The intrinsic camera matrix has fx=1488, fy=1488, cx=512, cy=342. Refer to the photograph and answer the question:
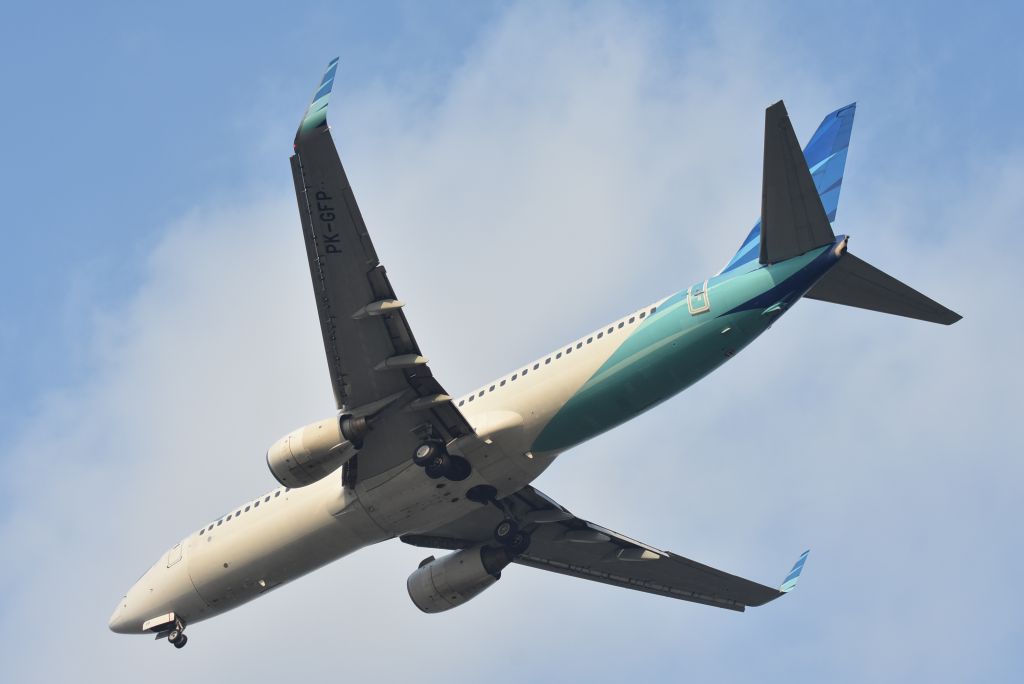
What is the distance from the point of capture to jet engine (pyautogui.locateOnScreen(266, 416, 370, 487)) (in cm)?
3731

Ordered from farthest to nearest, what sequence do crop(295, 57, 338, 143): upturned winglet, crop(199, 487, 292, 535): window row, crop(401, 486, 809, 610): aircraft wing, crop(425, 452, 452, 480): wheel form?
crop(401, 486, 809, 610): aircraft wing, crop(199, 487, 292, 535): window row, crop(425, 452, 452, 480): wheel, crop(295, 57, 338, 143): upturned winglet

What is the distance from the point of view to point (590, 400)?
37.6 metres

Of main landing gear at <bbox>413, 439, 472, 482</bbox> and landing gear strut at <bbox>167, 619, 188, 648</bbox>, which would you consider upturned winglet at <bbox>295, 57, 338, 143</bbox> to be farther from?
landing gear strut at <bbox>167, 619, 188, 648</bbox>

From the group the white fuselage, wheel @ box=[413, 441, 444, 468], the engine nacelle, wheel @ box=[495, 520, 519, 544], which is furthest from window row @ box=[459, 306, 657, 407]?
the engine nacelle

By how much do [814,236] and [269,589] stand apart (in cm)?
1858

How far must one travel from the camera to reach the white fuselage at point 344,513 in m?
38.2

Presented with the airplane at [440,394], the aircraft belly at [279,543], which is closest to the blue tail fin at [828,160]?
the airplane at [440,394]

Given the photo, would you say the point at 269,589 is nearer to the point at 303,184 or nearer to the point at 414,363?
the point at 414,363

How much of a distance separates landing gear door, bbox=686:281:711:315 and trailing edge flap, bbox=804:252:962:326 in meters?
2.69

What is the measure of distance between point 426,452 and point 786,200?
11007 mm

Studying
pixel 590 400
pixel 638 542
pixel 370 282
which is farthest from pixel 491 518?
pixel 370 282

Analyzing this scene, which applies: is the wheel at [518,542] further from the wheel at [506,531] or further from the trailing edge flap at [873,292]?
the trailing edge flap at [873,292]

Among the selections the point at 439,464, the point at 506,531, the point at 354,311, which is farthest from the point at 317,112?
the point at 506,531

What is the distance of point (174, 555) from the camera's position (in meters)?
43.7
